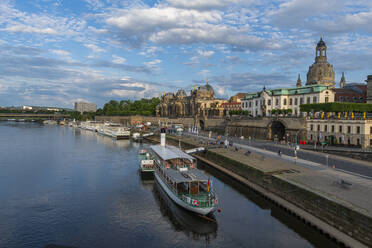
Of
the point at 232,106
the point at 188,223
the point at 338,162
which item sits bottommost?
the point at 188,223

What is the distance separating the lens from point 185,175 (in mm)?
31828

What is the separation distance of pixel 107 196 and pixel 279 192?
19836 millimetres

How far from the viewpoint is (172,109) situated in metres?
182

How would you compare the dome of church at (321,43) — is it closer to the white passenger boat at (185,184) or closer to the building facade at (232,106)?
the building facade at (232,106)

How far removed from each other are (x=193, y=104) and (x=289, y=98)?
80650 millimetres

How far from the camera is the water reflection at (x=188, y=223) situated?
80.2 ft

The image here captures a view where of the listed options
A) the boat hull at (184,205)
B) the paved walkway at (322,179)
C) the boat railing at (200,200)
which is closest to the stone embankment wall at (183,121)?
the paved walkway at (322,179)

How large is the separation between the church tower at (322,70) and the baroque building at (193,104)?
55902 millimetres

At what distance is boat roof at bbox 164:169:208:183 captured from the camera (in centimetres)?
2943

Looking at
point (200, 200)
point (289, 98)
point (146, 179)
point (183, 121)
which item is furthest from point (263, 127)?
point (183, 121)

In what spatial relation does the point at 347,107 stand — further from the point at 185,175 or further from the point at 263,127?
the point at 185,175

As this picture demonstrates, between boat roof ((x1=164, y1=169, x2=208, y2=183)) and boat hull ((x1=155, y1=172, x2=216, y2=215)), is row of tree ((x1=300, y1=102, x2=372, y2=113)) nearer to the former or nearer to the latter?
boat roof ((x1=164, y1=169, x2=208, y2=183))

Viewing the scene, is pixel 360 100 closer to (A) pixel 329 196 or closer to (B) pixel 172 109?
(A) pixel 329 196

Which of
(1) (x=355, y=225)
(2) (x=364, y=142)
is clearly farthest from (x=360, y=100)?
(1) (x=355, y=225)
